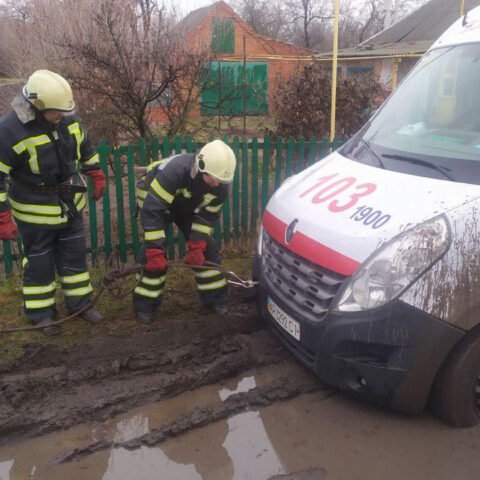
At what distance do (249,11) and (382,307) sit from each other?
4582 cm

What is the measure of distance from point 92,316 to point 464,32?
11.7ft

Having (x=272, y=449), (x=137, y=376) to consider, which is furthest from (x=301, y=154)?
(x=272, y=449)

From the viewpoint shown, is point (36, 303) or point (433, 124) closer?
point (433, 124)

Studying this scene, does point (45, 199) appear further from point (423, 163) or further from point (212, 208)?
point (423, 163)

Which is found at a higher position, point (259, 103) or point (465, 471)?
point (259, 103)

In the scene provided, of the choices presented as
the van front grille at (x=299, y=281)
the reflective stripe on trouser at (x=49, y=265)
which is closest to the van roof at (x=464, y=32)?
the van front grille at (x=299, y=281)

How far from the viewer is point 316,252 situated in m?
2.84

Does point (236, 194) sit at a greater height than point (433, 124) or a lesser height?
lesser

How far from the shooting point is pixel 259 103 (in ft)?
42.3

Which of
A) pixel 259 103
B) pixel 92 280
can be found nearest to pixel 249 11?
pixel 259 103

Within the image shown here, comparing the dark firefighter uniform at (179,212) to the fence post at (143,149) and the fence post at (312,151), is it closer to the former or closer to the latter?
the fence post at (143,149)

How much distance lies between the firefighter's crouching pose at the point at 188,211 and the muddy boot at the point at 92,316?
11.9 inches

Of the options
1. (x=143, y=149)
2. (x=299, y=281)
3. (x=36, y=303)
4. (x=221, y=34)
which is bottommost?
(x=36, y=303)

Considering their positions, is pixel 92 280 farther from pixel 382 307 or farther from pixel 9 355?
pixel 382 307
